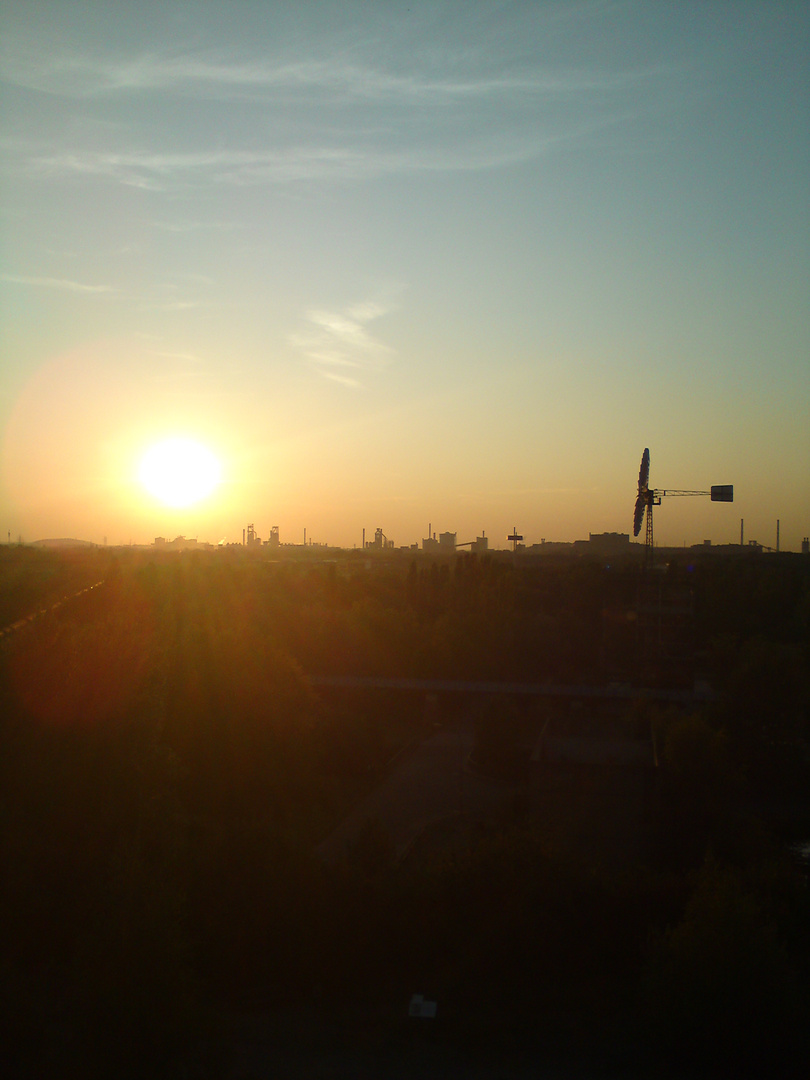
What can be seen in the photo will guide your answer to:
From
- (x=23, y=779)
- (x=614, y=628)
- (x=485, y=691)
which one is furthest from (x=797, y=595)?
(x=23, y=779)

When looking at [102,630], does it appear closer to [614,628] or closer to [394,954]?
[394,954]

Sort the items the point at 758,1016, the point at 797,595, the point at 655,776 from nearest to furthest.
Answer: the point at 758,1016
the point at 655,776
the point at 797,595

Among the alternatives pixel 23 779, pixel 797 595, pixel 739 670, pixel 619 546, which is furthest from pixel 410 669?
pixel 619 546

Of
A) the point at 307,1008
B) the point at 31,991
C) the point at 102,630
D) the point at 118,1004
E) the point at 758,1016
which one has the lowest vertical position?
the point at 307,1008

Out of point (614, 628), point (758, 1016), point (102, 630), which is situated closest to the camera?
point (758, 1016)

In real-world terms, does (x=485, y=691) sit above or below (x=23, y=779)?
below

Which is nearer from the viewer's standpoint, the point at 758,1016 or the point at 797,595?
the point at 758,1016

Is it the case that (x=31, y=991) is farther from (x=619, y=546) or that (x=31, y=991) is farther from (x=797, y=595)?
(x=619, y=546)
